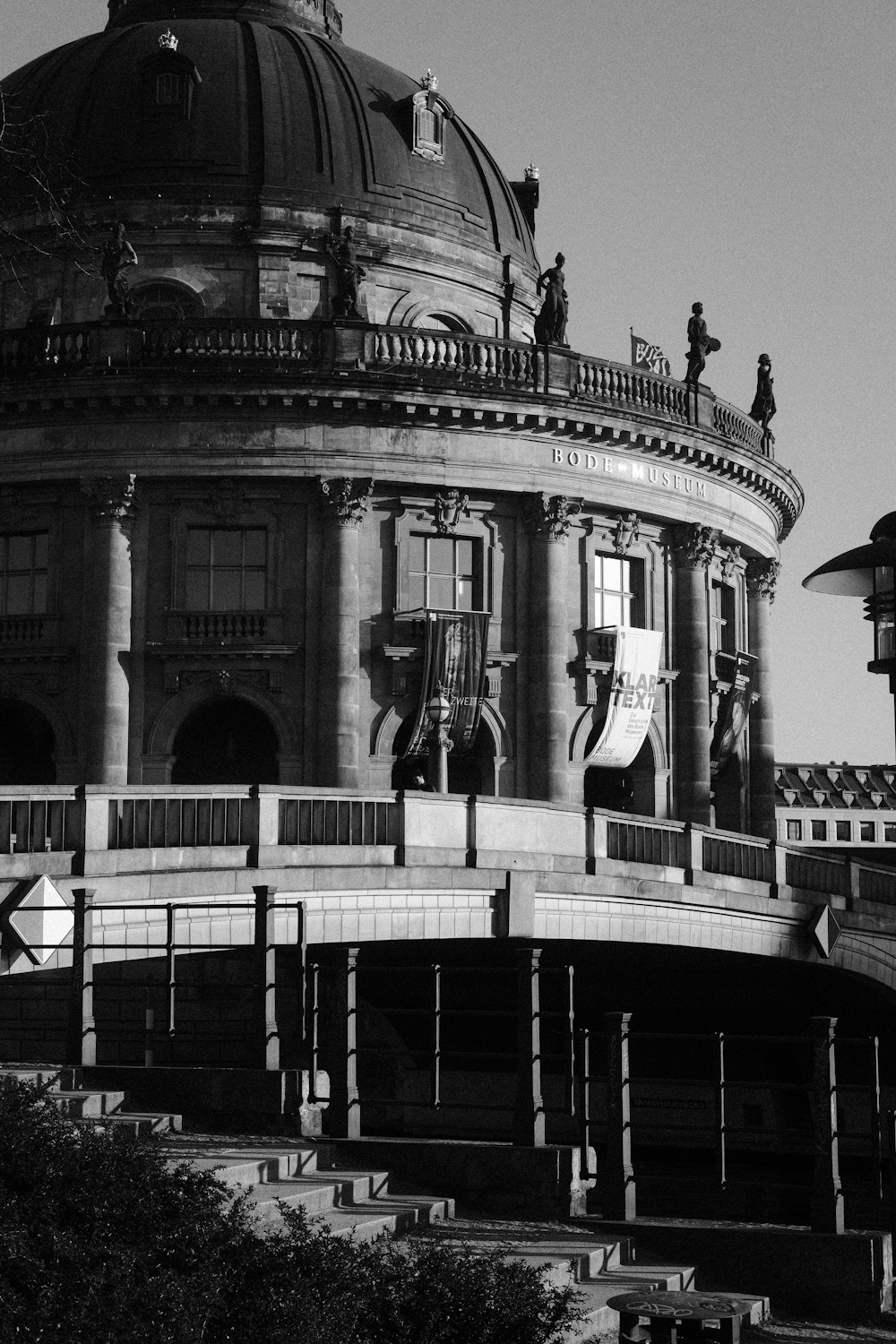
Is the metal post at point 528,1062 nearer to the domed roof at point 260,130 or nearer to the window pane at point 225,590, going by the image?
the window pane at point 225,590

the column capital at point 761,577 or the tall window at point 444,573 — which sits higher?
the column capital at point 761,577

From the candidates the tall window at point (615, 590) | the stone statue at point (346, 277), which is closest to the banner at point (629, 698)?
the tall window at point (615, 590)

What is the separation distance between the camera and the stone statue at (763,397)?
199 feet

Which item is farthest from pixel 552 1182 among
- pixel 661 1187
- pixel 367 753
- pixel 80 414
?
pixel 80 414

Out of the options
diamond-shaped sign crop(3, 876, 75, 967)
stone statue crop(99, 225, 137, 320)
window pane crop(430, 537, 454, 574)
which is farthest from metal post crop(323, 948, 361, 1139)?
stone statue crop(99, 225, 137, 320)

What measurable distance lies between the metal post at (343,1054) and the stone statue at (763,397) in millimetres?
40429

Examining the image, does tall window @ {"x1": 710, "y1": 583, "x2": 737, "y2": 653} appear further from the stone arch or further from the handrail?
the stone arch

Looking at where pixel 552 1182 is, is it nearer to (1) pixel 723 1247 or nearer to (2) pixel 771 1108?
(1) pixel 723 1247

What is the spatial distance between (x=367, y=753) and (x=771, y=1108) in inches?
500

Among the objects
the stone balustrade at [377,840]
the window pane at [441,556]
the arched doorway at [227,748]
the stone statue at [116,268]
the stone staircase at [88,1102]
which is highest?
the stone statue at [116,268]

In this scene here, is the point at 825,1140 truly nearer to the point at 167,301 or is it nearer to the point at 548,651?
the point at 548,651

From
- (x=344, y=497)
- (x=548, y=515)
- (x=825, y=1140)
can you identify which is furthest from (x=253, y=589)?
(x=825, y=1140)

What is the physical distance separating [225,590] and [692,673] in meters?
12.1

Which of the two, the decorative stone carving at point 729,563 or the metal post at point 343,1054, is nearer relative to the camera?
the metal post at point 343,1054
